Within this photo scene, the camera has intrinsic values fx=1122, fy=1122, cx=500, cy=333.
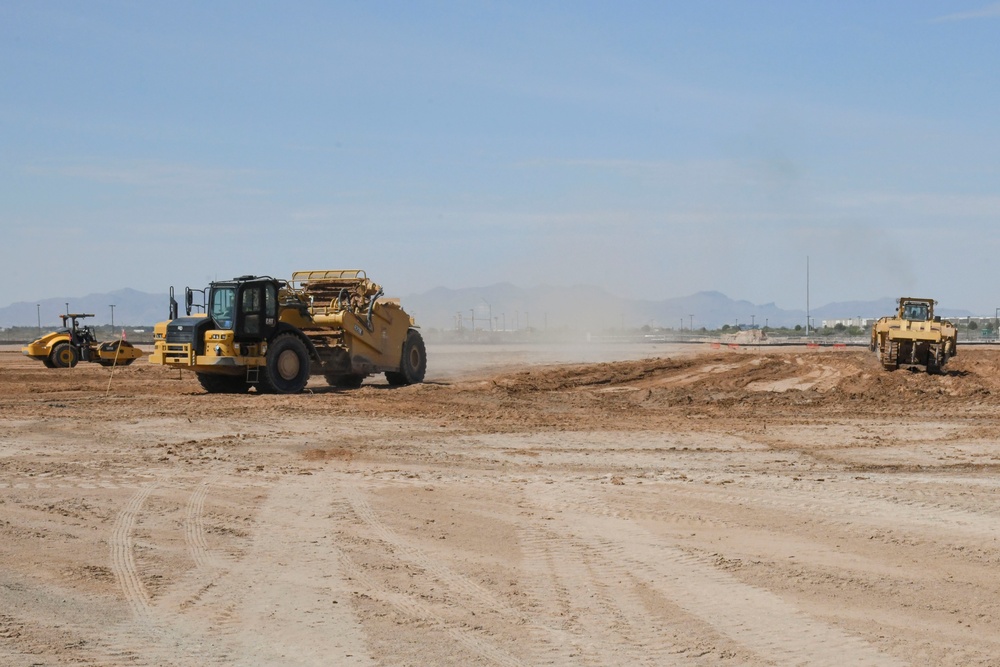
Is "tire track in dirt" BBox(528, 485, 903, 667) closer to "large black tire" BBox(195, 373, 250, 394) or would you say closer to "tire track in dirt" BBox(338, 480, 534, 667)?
"tire track in dirt" BBox(338, 480, 534, 667)

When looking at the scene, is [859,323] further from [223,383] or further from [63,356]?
[223,383]

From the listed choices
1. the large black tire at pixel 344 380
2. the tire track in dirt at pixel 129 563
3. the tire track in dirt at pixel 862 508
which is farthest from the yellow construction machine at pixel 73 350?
the tire track in dirt at pixel 862 508

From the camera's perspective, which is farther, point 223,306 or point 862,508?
point 223,306

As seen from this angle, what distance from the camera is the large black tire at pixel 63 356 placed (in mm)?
35750

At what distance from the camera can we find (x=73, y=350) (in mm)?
36000

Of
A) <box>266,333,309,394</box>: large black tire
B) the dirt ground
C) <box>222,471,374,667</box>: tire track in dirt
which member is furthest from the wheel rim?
<box>222,471,374,667</box>: tire track in dirt

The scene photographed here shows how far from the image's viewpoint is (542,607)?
7.29 meters

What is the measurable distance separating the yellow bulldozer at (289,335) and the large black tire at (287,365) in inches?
0.8

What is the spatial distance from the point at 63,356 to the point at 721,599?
3231cm

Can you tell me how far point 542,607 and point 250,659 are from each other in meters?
1.97

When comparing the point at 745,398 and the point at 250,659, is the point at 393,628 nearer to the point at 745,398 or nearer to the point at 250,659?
the point at 250,659

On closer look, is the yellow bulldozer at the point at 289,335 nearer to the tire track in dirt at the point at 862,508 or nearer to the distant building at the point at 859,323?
the tire track in dirt at the point at 862,508

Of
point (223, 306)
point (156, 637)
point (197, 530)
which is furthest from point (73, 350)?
point (156, 637)

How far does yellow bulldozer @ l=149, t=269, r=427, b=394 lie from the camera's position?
2252 centimetres
